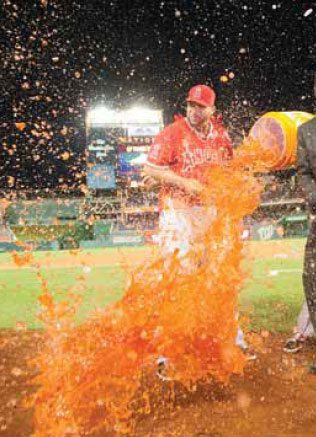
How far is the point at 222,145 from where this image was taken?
392 centimetres

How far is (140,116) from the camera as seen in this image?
33.2 m

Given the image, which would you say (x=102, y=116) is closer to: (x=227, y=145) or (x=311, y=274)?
(x=227, y=145)

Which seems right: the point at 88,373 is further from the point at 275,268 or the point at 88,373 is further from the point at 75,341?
the point at 275,268

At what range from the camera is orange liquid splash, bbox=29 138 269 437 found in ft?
9.13

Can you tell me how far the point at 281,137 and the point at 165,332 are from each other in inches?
81.2

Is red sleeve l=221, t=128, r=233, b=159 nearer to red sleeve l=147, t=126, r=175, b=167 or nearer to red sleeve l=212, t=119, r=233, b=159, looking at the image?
red sleeve l=212, t=119, r=233, b=159

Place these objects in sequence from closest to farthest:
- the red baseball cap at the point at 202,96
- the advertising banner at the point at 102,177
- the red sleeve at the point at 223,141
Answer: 1. the red baseball cap at the point at 202,96
2. the red sleeve at the point at 223,141
3. the advertising banner at the point at 102,177

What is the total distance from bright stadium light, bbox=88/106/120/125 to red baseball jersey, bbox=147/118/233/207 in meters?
30.3

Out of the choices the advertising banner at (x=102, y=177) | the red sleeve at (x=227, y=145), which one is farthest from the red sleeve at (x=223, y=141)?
the advertising banner at (x=102, y=177)

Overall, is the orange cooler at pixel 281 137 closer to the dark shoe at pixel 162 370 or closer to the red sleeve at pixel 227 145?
the red sleeve at pixel 227 145

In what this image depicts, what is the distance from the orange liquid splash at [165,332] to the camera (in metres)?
2.78

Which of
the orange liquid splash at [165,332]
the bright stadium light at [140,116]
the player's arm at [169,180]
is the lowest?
the orange liquid splash at [165,332]

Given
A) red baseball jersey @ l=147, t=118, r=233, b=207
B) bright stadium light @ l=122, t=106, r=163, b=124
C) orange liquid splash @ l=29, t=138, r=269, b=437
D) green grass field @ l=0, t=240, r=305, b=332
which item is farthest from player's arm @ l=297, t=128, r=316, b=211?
bright stadium light @ l=122, t=106, r=163, b=124

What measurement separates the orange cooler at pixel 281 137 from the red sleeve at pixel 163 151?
956mm
